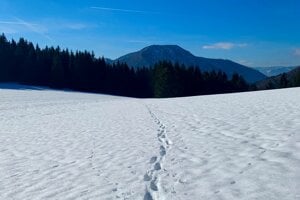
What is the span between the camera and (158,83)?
86.5m

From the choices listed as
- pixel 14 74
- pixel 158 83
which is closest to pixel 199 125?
pixel 158 83

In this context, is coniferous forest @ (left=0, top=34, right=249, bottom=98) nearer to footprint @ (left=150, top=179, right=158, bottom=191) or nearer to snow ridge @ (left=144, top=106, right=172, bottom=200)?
snow ridge @ (left=144, top=106, right=172, bottom=200)

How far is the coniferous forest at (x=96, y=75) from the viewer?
85188 millimetres

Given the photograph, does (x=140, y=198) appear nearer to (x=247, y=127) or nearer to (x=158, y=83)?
(x=247, y=127)

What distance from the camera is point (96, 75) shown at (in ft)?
314

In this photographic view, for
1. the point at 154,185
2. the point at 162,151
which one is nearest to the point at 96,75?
the point at 162,151

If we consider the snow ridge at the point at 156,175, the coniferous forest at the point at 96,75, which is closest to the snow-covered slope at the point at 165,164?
the snow ridge at the point at 156,175

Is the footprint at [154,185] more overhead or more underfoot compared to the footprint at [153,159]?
more underfoot

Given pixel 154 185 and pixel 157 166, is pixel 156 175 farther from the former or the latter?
pixel 157 166

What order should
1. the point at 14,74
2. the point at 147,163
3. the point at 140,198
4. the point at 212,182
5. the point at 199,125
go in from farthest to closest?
the point at 14,74 < the point at 199,125 < the point at 147,163 < the point at 212,182 < the point at 140,198

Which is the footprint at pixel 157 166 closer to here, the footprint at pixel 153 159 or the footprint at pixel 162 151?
the footprint at pixel 153 159

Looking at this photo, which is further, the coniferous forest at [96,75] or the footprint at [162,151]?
the coniferous forest at [96,75]

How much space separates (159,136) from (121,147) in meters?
2.08

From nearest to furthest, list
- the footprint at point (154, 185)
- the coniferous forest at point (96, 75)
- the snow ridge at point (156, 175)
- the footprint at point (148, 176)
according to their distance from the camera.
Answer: the snow ridge at point (156, 175) → the footprint at point (154, 185) → the footprint at point (148, 176) → the coniferous forest at point (96, 75)
